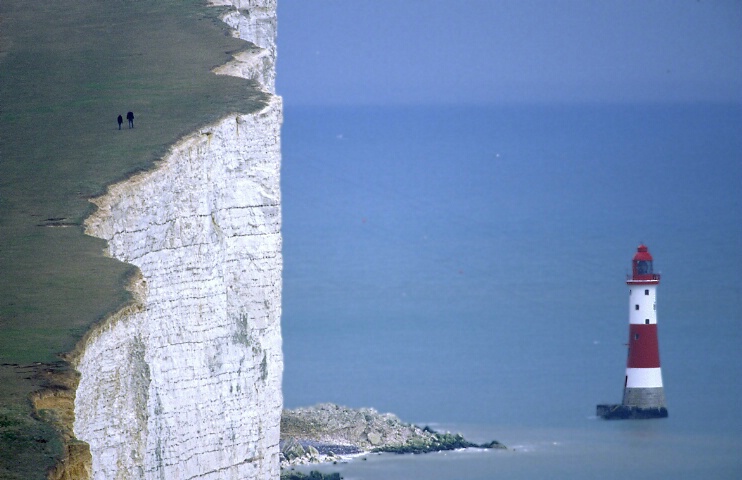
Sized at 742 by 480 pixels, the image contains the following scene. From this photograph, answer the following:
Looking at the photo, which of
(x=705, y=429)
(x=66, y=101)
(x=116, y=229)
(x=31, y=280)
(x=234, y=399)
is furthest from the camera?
(x=705, y=429)

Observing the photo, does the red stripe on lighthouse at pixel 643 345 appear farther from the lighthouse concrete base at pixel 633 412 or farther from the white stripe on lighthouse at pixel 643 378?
the lighthouse concrete base at pixel 633 412

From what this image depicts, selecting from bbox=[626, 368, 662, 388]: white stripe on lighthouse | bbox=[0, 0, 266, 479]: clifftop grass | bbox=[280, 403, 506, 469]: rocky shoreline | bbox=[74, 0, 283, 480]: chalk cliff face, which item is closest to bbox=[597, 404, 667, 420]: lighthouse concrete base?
bbox=[626, 368, 662, 388]: white stripe on lighthouse

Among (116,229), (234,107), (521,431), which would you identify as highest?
(234,107)

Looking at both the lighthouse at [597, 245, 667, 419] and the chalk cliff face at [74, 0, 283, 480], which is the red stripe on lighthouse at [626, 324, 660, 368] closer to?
the lighthouse at [597, 245, 667, 419]

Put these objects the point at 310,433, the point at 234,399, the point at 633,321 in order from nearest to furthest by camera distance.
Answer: the point at 234,399 < the point at 310,433 < the point at 633,321

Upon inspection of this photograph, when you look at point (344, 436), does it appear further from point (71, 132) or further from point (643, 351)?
point (71, 132)

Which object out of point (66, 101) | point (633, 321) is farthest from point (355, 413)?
point (66, 101)

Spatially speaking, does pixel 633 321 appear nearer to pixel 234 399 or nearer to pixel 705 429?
pixel 705 429
